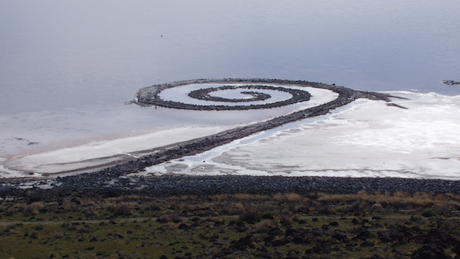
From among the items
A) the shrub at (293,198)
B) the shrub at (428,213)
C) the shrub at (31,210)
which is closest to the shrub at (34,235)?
the shrub at (31,210)

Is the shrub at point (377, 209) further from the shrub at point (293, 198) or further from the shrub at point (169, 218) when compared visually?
the shrub at point (169, 218)

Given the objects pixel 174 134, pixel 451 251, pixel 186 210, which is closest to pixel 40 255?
pixel 186 210

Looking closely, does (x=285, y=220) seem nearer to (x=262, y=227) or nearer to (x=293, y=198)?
(x=262, y=227)

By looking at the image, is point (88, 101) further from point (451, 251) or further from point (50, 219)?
point (451, 251)

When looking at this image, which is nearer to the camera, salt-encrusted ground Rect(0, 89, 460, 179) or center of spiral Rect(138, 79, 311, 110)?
salt-encrusted ground Rect(0, 89, 460, 179)

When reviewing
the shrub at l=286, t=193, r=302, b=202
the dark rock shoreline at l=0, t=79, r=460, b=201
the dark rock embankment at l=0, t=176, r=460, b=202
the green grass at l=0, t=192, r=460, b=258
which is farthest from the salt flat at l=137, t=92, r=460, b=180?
the green grass at l=0, t=192, r=460, b=258

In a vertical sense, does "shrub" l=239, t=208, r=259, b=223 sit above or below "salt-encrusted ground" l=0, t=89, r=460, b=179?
below

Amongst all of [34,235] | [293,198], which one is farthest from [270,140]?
[34,235]

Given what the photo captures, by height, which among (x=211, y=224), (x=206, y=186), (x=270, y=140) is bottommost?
(x=211, y=224)

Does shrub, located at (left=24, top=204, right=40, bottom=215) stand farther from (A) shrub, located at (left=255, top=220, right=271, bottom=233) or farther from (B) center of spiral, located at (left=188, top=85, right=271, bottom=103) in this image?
(B) center of spiral, located at (left=188, top=85, right=271, bottom=103)
